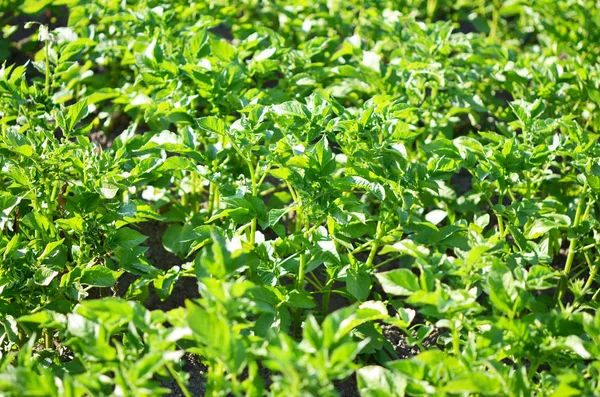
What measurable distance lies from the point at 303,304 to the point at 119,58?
204 cm

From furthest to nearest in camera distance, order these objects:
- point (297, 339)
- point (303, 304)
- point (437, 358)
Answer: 1. point (297, 339)
2. point (303, 304)
3. point (437, 358)

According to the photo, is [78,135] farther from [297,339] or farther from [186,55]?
[297,339]

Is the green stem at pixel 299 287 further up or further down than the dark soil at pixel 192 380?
Answer: further up

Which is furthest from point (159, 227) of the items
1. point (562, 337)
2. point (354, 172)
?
point (562, 337)

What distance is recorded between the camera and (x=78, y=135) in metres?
2.36

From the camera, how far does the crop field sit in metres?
1.70

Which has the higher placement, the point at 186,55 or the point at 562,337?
the point at 186,55

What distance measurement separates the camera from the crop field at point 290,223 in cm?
170

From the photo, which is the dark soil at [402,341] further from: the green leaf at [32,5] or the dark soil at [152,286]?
the green leaf at [32,5]

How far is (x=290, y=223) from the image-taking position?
2920 mm

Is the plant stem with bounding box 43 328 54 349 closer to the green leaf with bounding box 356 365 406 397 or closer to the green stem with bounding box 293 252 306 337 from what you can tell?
the green stem with bounding box 293 252 306 337

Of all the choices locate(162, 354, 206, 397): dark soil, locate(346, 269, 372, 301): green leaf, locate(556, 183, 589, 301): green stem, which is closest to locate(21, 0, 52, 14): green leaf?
locate(162, 354, 206, 397): dark soil

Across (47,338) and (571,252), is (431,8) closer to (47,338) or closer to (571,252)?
(571,252)

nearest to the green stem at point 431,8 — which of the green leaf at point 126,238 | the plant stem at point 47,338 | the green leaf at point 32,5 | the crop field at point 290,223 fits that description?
the crop field at point 290,223
